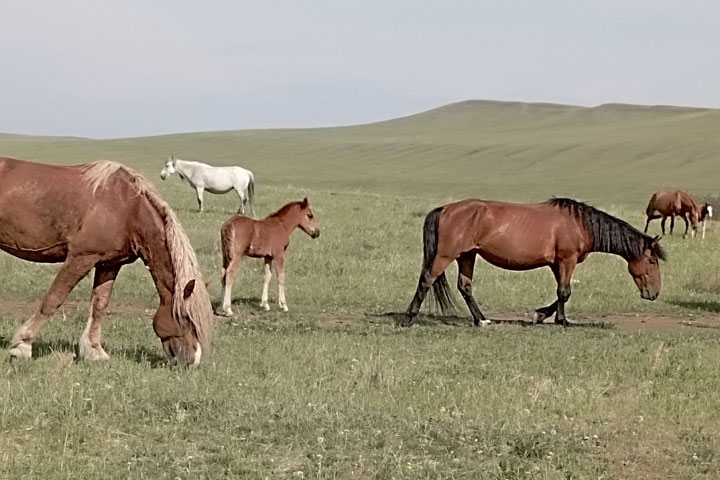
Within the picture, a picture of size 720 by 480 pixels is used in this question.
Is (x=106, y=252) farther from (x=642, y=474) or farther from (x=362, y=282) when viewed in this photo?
(x=362, y=282)

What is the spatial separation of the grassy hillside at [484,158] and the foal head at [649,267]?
106ft

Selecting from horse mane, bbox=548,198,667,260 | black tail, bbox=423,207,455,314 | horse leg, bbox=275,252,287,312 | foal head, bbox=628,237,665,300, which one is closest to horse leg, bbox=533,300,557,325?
horse mane, bbox=548,198,667,260

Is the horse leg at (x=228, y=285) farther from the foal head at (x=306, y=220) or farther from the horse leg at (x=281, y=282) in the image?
the foal head at (x=306, y=220)

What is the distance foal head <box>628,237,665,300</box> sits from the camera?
13.6 meters

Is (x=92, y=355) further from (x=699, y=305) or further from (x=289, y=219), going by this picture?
(x=699, y=305)

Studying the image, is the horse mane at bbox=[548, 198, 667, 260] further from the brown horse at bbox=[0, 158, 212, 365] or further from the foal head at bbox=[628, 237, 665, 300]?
the brown horse at bbox=[0, 158, 212, 365]

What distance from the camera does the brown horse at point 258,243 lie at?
43.9 feet

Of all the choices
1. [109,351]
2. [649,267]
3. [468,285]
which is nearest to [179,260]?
[109,351]

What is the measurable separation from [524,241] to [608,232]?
51.2 inches

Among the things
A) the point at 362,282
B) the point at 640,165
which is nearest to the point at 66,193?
the point at 362,282

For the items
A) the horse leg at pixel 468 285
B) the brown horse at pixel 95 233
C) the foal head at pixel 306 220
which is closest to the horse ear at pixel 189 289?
the brown horse at pixel 95 233

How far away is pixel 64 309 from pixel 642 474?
9115 millimetres

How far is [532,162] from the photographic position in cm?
7338

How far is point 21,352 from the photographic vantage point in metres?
8.46
